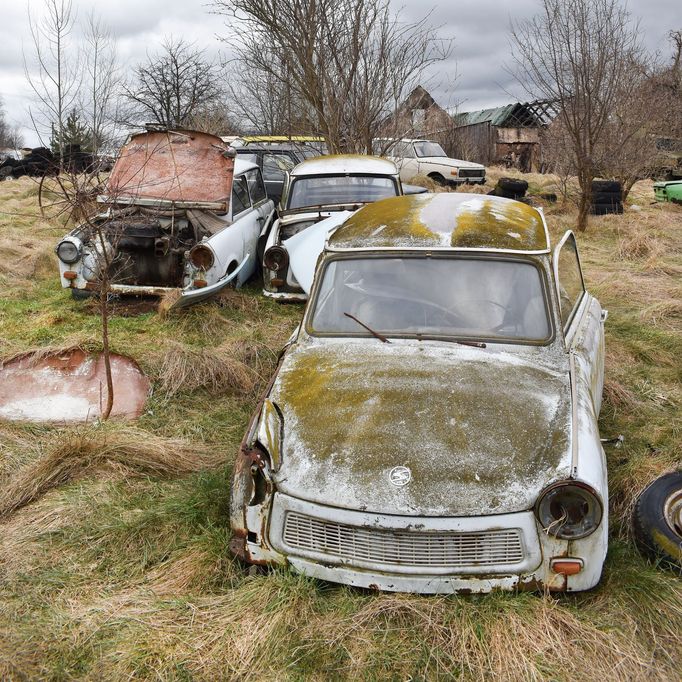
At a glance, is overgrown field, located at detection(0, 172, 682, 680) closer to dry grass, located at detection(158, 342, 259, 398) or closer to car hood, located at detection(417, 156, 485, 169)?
dry grass, located at detection(158, 342, 259, 398)

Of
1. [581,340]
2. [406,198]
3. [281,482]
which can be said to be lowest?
[281,482]

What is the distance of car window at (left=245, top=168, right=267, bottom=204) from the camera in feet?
30.1

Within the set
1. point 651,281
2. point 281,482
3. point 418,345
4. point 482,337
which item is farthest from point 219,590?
point 651,281

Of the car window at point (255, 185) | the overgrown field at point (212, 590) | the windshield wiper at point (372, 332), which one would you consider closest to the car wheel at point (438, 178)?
the car window at point (255, 185)

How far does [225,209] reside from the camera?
314 inches

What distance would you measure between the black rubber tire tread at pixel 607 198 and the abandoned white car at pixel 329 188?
7058 mm

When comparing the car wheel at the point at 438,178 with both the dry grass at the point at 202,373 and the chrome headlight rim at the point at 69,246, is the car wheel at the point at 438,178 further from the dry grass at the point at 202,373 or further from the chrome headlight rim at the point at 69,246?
the dry grass at the point at 202,373

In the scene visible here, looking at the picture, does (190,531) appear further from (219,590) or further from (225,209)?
(225,209)

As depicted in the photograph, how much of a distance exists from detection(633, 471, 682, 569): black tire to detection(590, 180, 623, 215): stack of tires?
39.1 feet

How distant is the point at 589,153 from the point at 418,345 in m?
9.72

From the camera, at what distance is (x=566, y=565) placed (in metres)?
2.73

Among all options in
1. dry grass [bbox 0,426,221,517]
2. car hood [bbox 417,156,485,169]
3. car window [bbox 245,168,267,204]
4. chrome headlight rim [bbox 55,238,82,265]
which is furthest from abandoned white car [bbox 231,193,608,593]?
car hood [bbox 417,156,485,169]

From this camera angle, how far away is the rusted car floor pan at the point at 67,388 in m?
4.79

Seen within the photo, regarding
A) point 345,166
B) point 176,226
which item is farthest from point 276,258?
point 345,166
